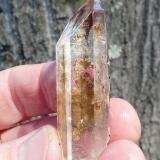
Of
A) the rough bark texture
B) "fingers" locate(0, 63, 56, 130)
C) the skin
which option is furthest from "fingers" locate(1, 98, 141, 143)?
the rough bark texture

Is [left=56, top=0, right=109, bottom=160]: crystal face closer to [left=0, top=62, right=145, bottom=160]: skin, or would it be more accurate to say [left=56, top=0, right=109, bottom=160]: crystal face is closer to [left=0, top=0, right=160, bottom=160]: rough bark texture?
[left=0, top=62, right=145, bottom=160]: skin

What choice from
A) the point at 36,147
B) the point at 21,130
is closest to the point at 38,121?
the point at 21,130

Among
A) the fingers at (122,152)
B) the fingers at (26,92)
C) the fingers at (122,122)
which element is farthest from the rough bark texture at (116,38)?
the fingers at (122,152)

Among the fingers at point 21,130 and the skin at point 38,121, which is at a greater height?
the skin at point 38,121

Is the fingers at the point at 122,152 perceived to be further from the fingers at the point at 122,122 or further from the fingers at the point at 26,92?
the fingers at the point at 26,92

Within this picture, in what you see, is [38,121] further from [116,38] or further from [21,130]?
[116,38]
